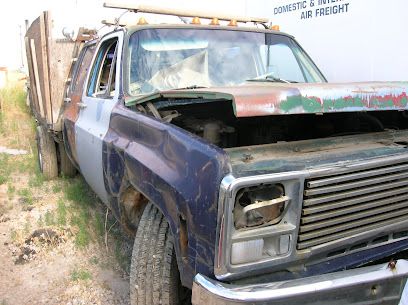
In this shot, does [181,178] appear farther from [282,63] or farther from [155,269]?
[282,63]

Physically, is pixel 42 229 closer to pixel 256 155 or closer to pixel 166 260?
pixel 166 260

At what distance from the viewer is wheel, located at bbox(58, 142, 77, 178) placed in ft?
19.0

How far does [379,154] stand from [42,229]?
123 inches

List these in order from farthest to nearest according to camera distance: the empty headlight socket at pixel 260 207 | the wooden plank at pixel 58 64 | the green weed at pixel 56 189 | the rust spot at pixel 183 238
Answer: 1. the green weed at pixel 56 189
2. the wooden plank at pixel 58 64
3. the rust spot at pixel 183 238
4. the empty headlight socket at pixel 260 207

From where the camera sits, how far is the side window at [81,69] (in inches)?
176

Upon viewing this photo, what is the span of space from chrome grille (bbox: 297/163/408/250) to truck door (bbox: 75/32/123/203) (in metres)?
1.78

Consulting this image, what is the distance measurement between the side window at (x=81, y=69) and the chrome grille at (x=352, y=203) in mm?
3011

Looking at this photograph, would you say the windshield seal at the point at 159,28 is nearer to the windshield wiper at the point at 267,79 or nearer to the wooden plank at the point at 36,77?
the windshield wiper at the point at 267,79

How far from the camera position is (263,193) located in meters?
2.01

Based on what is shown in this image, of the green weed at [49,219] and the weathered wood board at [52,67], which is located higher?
the weathered wood board at [52,67]

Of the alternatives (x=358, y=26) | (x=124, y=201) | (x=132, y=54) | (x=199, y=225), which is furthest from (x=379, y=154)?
(x=358, y=26)

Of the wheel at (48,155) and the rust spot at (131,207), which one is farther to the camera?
the wheel at (48,155)

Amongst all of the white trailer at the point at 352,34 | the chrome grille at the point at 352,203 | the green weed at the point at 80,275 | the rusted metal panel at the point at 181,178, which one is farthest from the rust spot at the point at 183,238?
the white trailer at the point at 352,34

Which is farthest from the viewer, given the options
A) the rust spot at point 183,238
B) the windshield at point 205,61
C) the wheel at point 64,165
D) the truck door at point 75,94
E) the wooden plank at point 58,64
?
the wheel at point 64,165
